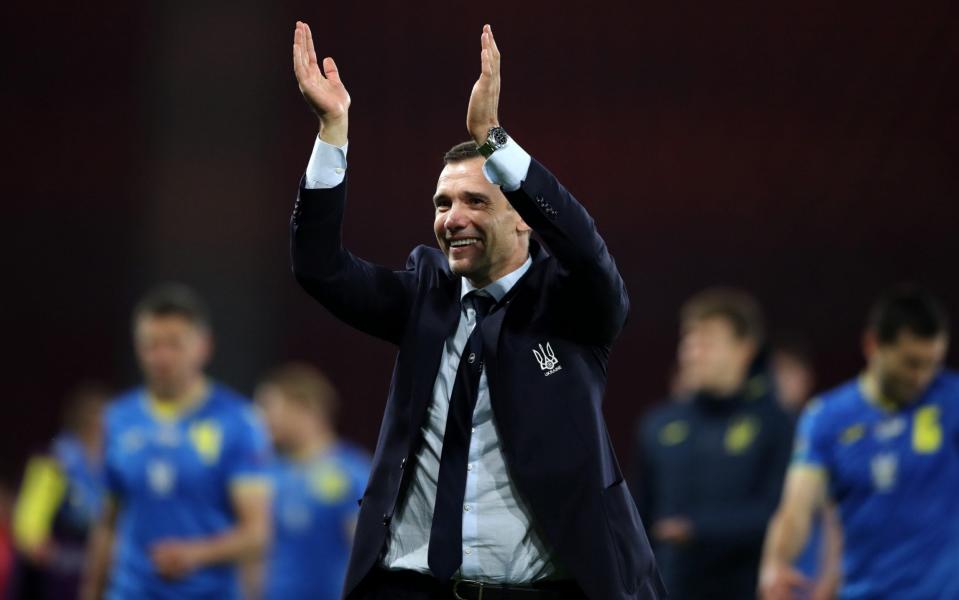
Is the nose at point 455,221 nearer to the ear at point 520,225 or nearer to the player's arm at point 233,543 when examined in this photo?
the ear at point 520,225

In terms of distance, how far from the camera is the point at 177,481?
22.2 ft

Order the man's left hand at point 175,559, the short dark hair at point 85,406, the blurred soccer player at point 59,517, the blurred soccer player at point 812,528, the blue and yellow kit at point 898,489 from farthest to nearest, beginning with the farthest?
the short dark hair at point 85,406 → the blurred soccer player at point 59,517 → the blurred soccer player at point 812,528 → the man's left hand at point 175,559 → the blue and yellow kit at point 898,489

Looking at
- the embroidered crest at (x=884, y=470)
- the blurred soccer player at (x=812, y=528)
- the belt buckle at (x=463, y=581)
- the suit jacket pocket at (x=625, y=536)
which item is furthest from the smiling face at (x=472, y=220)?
the blurred soccer player at (x=812, y=528)

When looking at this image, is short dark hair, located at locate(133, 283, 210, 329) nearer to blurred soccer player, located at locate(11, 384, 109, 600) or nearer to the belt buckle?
blurred soccer player, located at locate(11, 384, 109, 600)

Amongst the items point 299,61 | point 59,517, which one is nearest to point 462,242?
point 299,61

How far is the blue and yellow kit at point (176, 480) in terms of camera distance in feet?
22.0

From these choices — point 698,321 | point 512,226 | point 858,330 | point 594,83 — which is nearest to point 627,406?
point 858,330

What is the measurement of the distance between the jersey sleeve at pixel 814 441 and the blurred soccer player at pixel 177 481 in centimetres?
248

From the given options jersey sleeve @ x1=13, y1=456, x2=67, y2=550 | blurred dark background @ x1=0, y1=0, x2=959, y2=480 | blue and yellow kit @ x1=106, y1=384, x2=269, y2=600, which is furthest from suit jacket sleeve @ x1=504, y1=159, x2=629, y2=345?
blurred dark background @ x1=0, y1=0, x2=959, y2=480

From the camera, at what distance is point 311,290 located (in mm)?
3506

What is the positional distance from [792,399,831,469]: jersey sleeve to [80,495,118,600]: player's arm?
3138 millimetres

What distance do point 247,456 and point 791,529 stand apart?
99.2 inches

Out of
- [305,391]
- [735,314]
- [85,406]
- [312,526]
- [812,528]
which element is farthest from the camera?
[85,406]

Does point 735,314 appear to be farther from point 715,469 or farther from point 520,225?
point 520,225
